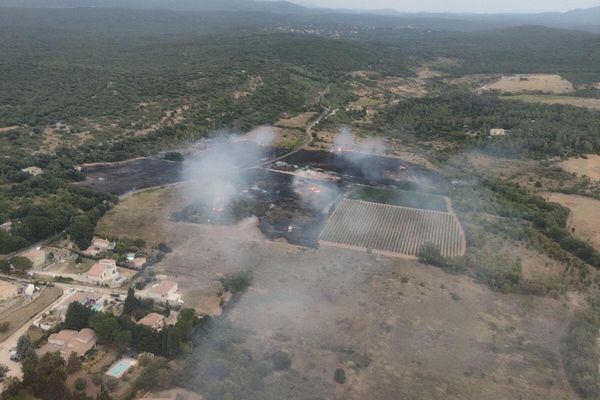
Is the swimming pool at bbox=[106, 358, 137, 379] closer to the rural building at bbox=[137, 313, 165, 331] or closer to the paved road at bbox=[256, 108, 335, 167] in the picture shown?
the rural building at bbox=[137, 313, 165, 331]


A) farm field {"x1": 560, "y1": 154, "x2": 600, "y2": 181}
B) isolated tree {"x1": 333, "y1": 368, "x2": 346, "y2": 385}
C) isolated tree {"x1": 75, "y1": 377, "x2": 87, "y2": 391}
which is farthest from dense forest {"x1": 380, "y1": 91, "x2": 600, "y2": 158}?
isolated tree {"x1": 75, "y1": 377, "x2": 87, "y2": 391}

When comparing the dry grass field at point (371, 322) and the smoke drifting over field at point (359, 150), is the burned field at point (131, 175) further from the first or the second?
the smoke drifting over field at point (359, 150)

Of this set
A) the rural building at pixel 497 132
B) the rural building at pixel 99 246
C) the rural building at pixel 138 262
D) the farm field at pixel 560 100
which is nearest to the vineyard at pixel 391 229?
the rural building at pixel 138 262

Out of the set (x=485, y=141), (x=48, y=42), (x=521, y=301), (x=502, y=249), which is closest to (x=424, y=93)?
(x=485, y=141)

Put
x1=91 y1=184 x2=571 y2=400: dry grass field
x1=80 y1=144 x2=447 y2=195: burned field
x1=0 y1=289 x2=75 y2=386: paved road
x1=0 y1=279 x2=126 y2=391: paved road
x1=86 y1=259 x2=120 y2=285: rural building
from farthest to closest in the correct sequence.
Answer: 1. x1=80 y1=144 x2=447 y2=195: burned field
2. x1=86 y1=259 x2=120 y2=285: rural building
3. x1=91 y1=184 x2=571 y2=400: dry grass field
4. x1=0 y1=279 x2=126 y2=391: paved road
5. x1=0 y1=289 x2=75 y2=386: paved road

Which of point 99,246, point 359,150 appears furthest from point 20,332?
point 359,150

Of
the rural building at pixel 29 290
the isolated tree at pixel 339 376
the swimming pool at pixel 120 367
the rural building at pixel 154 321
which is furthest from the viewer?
the rural building at pixel 29 290
